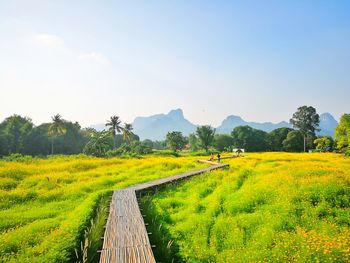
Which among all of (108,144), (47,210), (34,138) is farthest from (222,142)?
(47,210)

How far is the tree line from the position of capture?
78.9 meters

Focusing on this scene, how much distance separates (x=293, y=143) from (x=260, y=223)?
98308 millimetres

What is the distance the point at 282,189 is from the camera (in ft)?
62.7

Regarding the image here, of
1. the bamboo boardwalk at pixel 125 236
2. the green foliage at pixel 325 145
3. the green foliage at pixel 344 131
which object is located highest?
the green foliage at pixel 344 131

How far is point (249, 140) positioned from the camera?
11769 cm

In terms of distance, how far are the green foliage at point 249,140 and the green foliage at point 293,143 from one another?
34.5ft

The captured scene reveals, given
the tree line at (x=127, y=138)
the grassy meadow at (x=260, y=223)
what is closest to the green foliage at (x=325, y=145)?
the tree line at (x=127, y=138)

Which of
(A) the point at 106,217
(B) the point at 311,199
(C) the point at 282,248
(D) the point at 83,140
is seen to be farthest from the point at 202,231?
(D) the point at 83,140

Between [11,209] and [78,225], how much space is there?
7.13 meters

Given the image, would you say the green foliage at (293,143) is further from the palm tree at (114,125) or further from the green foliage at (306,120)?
the palm tree at (114,125)

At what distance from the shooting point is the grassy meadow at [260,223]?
1162cm

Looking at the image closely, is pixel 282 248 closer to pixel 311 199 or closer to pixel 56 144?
pixel 311 199

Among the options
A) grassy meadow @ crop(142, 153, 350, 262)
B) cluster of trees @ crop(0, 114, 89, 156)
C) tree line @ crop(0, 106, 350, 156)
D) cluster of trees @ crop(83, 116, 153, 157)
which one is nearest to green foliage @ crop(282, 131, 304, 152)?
tree line @ crop(0, 106, 350, 156)

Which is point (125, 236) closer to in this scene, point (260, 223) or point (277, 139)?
point (260, 223)
